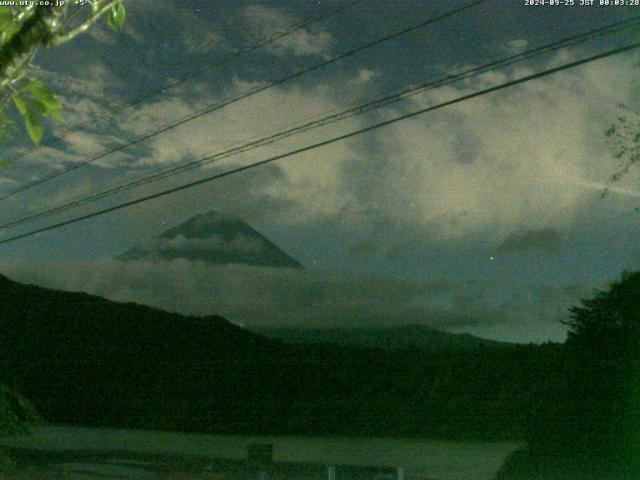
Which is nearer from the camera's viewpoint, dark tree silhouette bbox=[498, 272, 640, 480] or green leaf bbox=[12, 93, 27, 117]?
green leaf bbox=[12, 93, 27, 117]

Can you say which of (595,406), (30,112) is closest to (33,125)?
(30,112)

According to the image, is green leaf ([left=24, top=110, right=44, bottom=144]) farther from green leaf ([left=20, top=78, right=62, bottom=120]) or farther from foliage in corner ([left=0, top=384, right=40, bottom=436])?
foliage in corner ([left=0, top=384, right=40, bottom=436])

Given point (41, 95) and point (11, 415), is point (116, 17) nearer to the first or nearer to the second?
point (41, 95)

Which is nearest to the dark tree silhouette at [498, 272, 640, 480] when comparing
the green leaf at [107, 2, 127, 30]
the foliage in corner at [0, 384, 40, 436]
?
the foliage in corner at [0, 384, 40, 436]

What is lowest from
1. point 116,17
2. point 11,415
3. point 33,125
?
point 11,415

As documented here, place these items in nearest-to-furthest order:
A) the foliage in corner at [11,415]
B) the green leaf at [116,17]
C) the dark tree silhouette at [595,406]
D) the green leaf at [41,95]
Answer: the green leaf at [41,95], the green leaf at [116,17], the foliage in corner at [11,415], the dark tree silhouette at [595,406]

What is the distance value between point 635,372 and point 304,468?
7.89 metres

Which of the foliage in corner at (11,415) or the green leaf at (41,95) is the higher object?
the green leaf at (41,95)

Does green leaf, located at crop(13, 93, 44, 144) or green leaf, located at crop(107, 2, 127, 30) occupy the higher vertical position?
green leaf, located at crop(107, 2, 127, 30)

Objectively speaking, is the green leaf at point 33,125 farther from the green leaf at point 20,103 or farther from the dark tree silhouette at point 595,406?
the dark tree silhouette at point 595,406

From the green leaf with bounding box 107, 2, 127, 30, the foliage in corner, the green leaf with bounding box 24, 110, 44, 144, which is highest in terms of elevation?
the green leaf with bounding box 107, 2, 127, 30

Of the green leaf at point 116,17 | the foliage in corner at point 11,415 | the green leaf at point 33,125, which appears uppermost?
the green leaf at point 116,17

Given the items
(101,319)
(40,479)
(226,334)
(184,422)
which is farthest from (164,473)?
(101,319)

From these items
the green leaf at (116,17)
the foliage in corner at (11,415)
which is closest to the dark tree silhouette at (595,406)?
the foliage in corner at (11,415)
